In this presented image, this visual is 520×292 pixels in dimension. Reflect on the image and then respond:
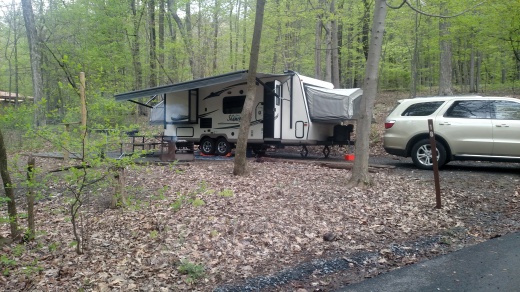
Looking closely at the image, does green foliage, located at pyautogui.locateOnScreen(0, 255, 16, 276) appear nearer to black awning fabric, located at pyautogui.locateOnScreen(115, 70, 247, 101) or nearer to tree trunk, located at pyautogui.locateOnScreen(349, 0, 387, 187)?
tree trunk, located at pyautogui.locateOnScreen(349, 0, 387, 187)

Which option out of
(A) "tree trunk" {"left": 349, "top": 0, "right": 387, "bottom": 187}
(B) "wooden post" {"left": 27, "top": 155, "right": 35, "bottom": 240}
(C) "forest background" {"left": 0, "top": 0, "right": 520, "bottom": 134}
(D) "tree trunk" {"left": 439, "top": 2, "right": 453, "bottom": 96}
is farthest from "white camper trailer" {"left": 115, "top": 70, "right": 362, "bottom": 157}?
(B) "wooden post" {"left": 27, "top": 155, "right": 35, "bottom": 240}

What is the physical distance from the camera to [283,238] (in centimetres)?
489

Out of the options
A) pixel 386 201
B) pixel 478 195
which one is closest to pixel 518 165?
pixel 478 195

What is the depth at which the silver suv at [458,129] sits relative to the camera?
851 cm

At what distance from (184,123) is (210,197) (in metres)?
8.62

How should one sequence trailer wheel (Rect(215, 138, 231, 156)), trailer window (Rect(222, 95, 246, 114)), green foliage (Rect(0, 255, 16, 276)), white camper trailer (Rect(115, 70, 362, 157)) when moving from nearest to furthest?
green foliage (Rect(0, 255, 16, 276)), white camper trailer (Rect(115, 70, 362, 157)), trailer window (Rect(222, 95, 246, 114)), trailer wheel (Rect(215, 138, 231, 156))

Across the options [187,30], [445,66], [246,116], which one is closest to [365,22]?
[445,66]

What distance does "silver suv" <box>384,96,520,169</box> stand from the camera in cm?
851

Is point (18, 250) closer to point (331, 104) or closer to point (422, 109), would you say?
point (422, 109)

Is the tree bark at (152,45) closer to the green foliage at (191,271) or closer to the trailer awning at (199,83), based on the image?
the trailer awning at (199,83)

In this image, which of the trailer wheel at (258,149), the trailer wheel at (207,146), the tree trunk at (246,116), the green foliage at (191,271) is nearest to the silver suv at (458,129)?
the tree trunk at (246,116)

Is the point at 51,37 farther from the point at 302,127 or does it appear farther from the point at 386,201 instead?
the point at 386,201

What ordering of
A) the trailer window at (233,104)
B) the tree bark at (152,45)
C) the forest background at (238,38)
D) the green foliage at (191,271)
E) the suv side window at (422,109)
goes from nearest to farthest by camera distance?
the green foliage at (191,271) → the suv side window at (422,109) → the trailer window at (233,104) → the forest background at (238,38) → the tree bark at (152,45)

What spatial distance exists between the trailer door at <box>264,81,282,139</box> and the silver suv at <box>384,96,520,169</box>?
12.4ft
